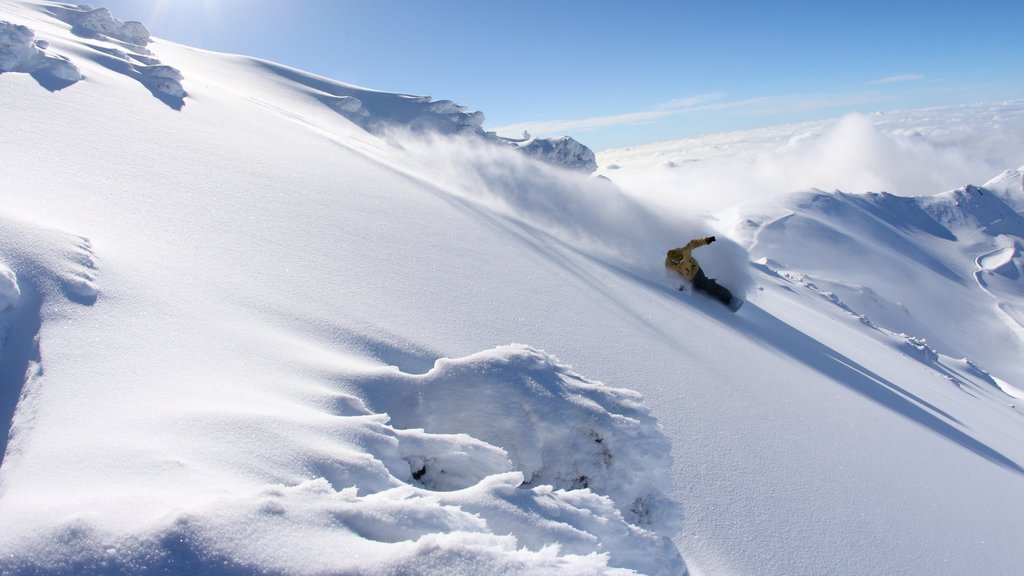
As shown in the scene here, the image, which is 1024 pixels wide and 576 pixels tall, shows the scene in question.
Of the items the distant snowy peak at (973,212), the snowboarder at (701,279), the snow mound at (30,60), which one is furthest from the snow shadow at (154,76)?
the distant snowy peak at (973,212)

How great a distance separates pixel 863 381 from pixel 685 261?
490cm

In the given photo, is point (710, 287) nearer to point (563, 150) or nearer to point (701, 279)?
point (701, 279)

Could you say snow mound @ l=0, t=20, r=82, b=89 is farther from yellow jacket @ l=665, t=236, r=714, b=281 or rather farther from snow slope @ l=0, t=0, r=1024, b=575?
yellow jacket @ l=665, t=236, r=714, b=281

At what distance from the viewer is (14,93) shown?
1035cm

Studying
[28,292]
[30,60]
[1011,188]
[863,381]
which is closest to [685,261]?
[863,381]

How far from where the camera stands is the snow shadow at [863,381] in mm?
10211

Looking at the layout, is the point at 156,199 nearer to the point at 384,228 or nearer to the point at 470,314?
the point at 384,228

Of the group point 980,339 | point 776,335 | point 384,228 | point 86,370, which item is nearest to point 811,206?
point 980,339

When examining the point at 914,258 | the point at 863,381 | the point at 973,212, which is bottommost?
the point at 863,381

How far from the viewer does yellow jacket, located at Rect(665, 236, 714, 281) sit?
46.9 ft

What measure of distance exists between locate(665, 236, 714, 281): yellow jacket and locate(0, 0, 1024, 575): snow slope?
3.38 ft

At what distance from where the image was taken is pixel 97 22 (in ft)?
76.5

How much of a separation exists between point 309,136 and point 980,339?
264 ft

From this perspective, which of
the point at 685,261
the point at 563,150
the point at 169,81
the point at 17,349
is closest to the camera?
the point at 17,349
